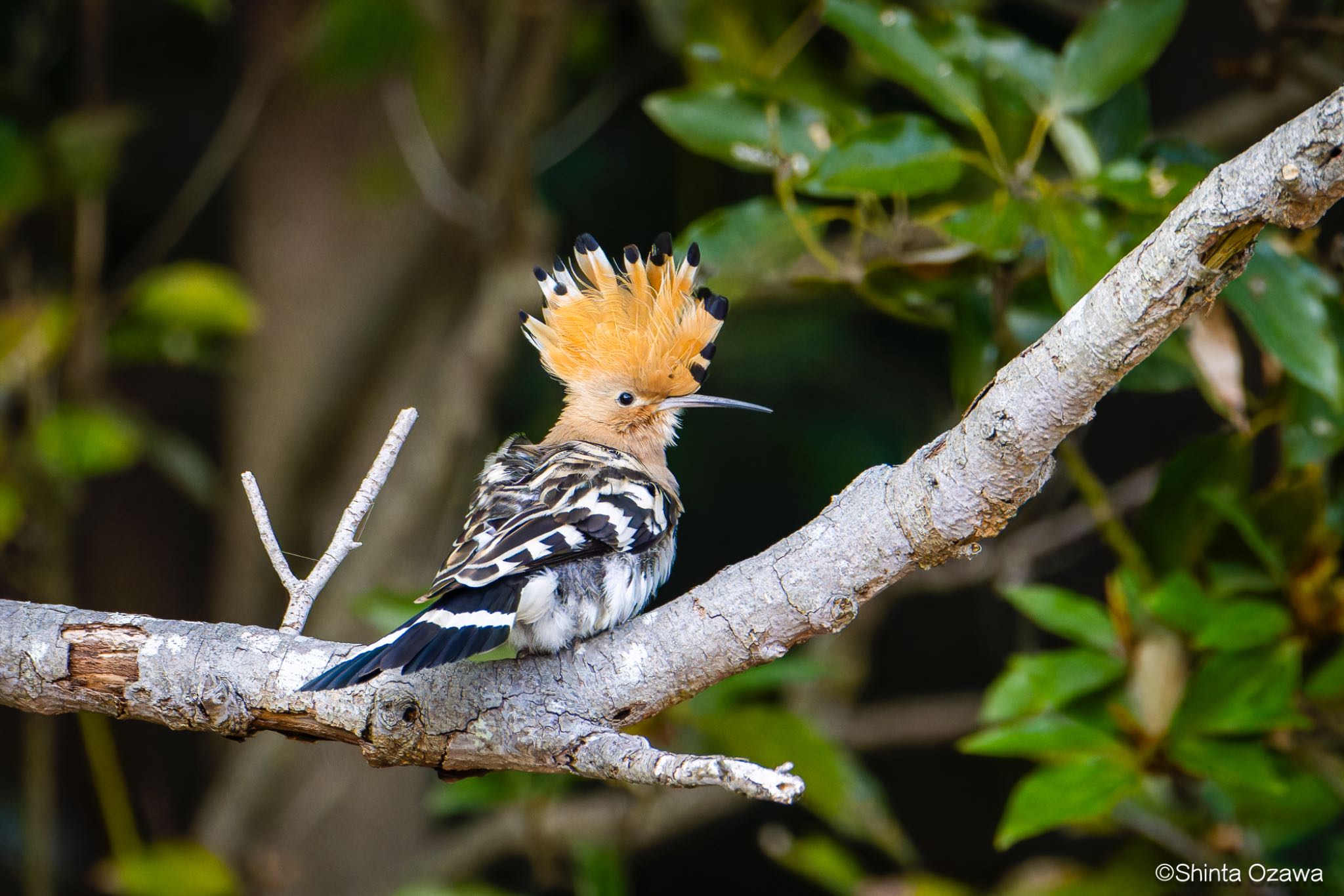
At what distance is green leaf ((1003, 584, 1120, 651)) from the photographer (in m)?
1.70

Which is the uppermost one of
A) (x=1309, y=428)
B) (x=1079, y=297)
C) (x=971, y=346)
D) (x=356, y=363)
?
(x=356, y=363)

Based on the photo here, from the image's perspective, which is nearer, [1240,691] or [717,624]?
[717,624]

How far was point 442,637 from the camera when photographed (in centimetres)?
120

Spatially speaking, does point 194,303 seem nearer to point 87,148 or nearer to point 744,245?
point 87,148

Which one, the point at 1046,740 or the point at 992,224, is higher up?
the point at 992,224

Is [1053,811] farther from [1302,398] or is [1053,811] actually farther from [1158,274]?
[1158,274]

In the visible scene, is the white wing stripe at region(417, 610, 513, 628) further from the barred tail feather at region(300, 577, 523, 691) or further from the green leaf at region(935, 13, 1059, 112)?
the green leaf at region(935, 13, 1059, 112)

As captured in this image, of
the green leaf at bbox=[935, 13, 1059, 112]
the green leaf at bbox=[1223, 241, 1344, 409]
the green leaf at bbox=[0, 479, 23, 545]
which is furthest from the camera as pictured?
the green leaf at bbox=[0, 479, 23, 545]

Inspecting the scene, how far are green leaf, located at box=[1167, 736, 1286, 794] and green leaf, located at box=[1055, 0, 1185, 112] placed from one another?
0.89m

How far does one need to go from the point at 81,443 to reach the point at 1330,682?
2234 mm

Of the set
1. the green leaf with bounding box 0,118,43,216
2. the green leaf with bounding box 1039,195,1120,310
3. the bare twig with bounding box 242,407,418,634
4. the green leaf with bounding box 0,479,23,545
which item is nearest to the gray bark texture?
the bare twig with bounding box 242,407,418,634

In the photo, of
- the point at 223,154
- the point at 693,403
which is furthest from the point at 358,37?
the point at 693,403

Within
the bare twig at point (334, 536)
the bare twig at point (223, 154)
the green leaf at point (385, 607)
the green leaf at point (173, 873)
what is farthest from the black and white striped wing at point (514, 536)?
the bare twig at point (223, 154)

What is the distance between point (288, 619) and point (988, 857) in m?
2.68
